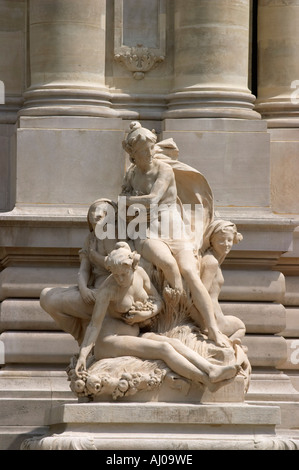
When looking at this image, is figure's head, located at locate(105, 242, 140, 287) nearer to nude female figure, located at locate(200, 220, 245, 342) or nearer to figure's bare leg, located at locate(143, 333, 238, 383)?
figure's bare leg, located at locate(143, 333, 238, 383)

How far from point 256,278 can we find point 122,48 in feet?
11.6

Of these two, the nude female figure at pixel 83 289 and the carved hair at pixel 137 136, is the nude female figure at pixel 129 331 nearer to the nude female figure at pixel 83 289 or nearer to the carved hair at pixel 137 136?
the nude female figure at pixel 83 289

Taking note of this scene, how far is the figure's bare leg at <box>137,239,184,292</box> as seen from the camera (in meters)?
23.1

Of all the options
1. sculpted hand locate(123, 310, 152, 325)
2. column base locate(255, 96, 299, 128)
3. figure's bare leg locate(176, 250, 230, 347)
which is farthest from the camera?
column base locate(255, 96, 299, 128)

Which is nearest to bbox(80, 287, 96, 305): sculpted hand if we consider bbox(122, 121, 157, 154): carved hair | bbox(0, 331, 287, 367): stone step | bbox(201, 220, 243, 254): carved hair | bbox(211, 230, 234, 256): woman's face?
bbox(201, 220, 243, 254): carved hair

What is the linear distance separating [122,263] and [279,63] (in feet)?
19.6

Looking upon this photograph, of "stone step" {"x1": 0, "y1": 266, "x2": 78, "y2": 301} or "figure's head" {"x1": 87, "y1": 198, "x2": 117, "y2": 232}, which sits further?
"stone step" {"x1": 0, "y1": 266, "x2": 78, "y2": 301}

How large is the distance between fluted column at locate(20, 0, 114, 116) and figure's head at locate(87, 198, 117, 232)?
284 cm

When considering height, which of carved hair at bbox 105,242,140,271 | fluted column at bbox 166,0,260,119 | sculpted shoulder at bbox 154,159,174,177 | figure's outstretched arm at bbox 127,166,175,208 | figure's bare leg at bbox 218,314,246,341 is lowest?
figure's bare leg at bbox 218,314,246,341

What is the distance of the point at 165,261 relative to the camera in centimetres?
2308

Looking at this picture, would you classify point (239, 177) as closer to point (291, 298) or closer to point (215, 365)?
point (291, 298)

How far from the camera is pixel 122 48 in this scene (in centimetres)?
2658

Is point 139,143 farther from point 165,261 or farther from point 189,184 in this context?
point 165,261
